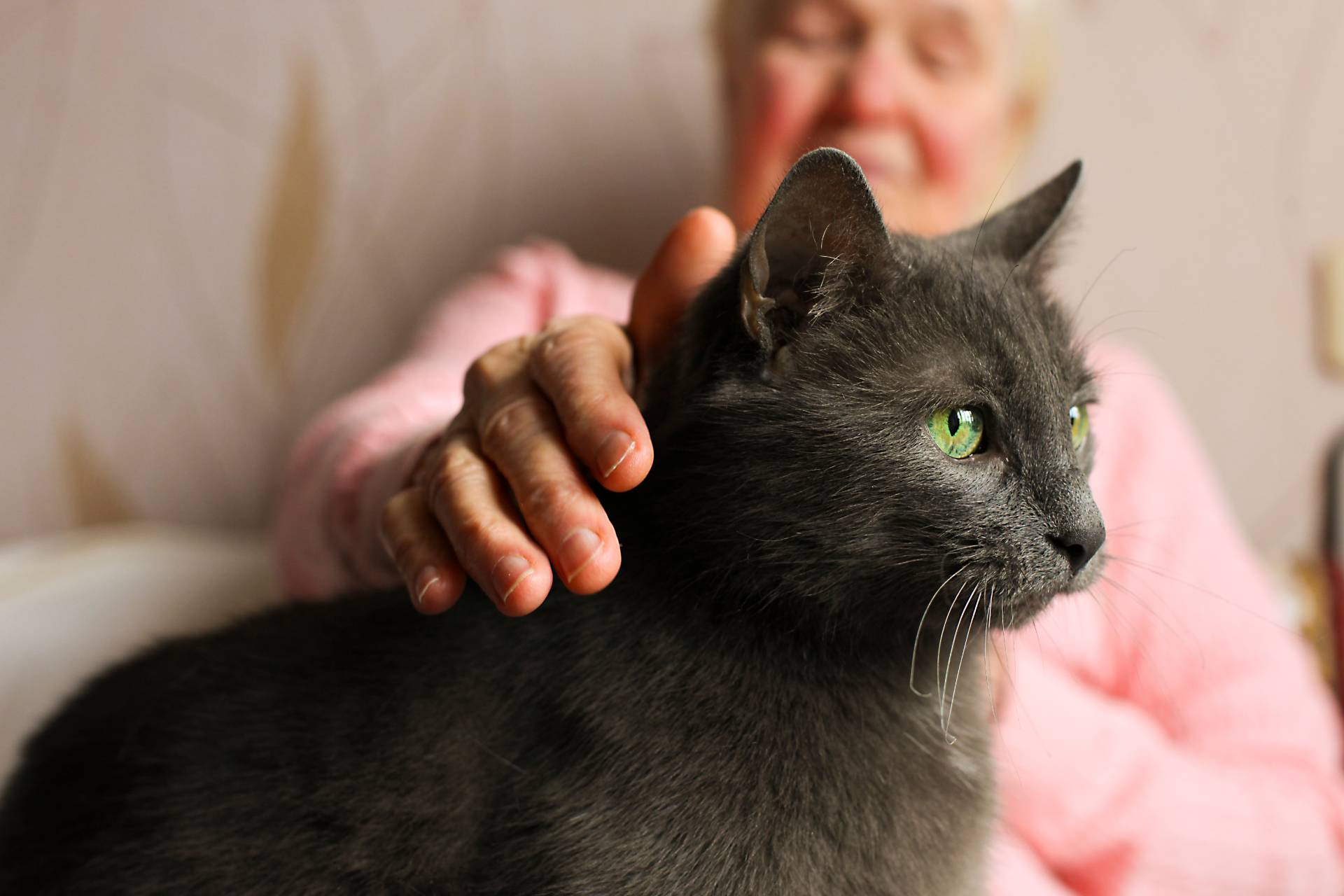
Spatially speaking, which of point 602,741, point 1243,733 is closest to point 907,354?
point 602,741

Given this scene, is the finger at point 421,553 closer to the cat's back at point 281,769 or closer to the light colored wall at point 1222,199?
the cat's back at point 281,769

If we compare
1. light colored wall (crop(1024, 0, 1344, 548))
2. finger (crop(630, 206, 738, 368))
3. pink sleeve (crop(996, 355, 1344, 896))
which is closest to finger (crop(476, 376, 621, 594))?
finger (crop(630, 206, 738, 368))

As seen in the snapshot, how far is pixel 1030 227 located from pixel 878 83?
642mm

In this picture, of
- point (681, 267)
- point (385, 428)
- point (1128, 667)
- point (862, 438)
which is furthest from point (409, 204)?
→ point (1128, 667)

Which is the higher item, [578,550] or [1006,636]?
[578,550]

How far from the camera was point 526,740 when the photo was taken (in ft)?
1.91

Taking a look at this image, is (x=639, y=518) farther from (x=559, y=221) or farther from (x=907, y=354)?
(x=559, y=221)

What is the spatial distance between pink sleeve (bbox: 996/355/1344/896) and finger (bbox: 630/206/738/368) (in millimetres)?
487

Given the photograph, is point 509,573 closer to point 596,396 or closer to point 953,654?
point 596,396

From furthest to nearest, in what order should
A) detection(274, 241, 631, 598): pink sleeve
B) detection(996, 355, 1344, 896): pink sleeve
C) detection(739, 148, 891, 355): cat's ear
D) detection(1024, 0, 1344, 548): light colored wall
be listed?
1. detection(1024, 0, 1344, 548): light colored wall
2. detection(996, 355, 1344, 896): pink sleeve
3. detection(274, 241, 631, 598): pink sleeve
4. detection(739, 148, 891, 355): cat's ear

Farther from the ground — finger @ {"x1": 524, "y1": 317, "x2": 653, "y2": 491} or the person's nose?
the person's nose

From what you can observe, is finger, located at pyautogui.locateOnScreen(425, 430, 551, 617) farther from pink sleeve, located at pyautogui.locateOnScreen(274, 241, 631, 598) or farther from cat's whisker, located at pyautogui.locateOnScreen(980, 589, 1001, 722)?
cat's whisker, located at pyautogui.locateOnScreen(980, 589, 1001, 722)

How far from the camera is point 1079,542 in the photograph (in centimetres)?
60

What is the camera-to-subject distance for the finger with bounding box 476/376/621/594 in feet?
1.93
